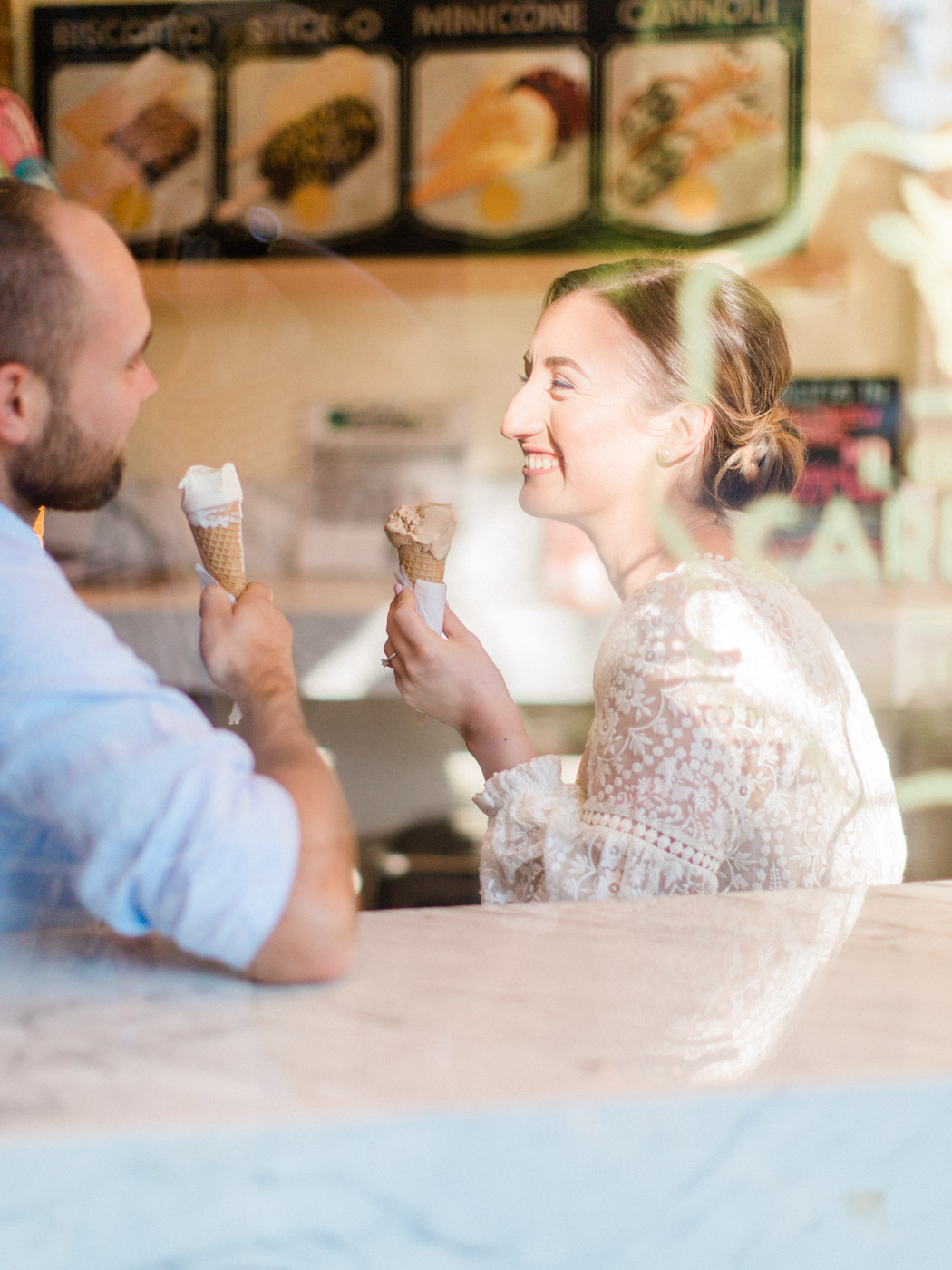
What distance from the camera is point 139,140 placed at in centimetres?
95

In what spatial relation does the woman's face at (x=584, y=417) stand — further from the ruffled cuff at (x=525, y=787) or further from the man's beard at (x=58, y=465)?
the man's beard at (x=58, y=465)

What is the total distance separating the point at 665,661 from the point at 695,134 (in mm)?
753

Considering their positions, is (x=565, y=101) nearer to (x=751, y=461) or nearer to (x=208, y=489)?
(x=751, y=461)

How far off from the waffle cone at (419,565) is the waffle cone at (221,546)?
12 centimetres

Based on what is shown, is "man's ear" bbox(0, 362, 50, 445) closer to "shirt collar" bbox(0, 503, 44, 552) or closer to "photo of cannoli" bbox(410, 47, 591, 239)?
"shirt collar" bbox(0, 503, 44, 552)

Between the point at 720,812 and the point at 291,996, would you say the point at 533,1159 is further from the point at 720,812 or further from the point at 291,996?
the point at 720,812

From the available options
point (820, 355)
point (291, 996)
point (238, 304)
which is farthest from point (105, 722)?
point (820, 355)

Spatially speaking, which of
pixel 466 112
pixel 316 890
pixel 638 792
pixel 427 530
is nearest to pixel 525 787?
pixel 638 792

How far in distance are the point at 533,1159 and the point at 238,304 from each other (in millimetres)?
1026

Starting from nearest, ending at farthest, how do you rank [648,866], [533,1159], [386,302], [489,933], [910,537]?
1. [533,1159]
2. [489,933]
3. [648,866]
4. [910,537]
5. [386,302]

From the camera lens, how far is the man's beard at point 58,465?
1.79 ft

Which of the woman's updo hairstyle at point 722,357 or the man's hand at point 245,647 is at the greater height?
the woman's updo hairstyle at point 722,357

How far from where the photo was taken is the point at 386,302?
140cm

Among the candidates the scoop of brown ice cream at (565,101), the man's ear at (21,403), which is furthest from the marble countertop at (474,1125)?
the scoop of brown ice cream at (565,101)
